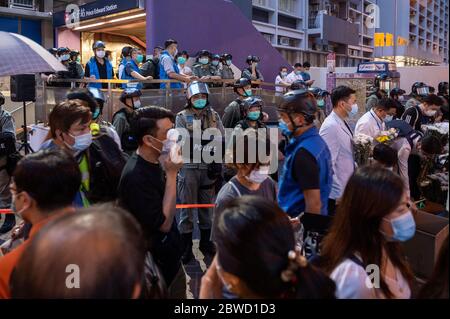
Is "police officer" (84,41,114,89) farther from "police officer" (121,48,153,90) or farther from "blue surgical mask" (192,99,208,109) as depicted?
"blue surgical mask" (192,99,208,109)

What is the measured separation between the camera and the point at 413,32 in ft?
145

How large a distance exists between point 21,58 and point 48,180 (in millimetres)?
3088

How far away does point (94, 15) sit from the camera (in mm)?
15383

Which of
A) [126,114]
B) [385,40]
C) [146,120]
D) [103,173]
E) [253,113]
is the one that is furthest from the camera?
[385,40]

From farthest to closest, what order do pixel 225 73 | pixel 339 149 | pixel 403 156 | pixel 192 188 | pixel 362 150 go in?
pixel 225 73 < pixel 192 188 < pixel 403 156 < pixel 362 150 < pixel 339 149

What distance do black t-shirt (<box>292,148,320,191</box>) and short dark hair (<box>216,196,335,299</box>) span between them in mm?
1414

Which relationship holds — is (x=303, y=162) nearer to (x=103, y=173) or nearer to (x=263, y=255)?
(x=103, y=173)

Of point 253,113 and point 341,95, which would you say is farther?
point 253,113

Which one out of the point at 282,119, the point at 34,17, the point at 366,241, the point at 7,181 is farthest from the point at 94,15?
the point at 366,241

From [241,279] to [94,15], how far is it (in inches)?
604

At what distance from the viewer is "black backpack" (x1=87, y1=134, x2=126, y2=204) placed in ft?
10.5

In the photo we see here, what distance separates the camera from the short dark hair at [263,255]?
1543 millimetres

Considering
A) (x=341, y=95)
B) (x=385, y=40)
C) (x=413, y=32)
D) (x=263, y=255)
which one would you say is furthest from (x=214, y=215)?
(x=413, y=32)
